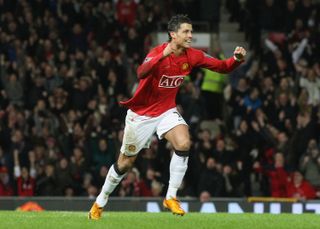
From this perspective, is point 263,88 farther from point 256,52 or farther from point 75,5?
point 75,5

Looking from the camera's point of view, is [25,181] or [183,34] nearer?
[183,34]

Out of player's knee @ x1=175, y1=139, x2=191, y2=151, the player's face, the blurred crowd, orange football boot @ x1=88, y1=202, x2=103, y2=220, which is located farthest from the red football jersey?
the blurred crowd

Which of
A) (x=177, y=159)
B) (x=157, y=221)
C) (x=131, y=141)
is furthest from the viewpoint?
(x=131, y=141)

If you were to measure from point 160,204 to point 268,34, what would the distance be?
318 inches

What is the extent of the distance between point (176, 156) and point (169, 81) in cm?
93

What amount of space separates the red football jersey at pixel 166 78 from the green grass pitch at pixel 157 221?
1.36m

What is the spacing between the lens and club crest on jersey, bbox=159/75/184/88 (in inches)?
531

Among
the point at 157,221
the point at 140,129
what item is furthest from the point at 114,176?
the point at 157,221

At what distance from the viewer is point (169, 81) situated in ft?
44.4

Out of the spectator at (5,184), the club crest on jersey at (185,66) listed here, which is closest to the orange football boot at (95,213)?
the club crest on jersey at (185,66)

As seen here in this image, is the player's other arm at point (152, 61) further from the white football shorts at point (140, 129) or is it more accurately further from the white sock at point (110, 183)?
the white sock at point (110, 183)

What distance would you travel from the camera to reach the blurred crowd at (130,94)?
71.1ft

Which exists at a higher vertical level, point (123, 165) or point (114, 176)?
point (123, 165)

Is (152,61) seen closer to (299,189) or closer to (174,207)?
(174,207)
